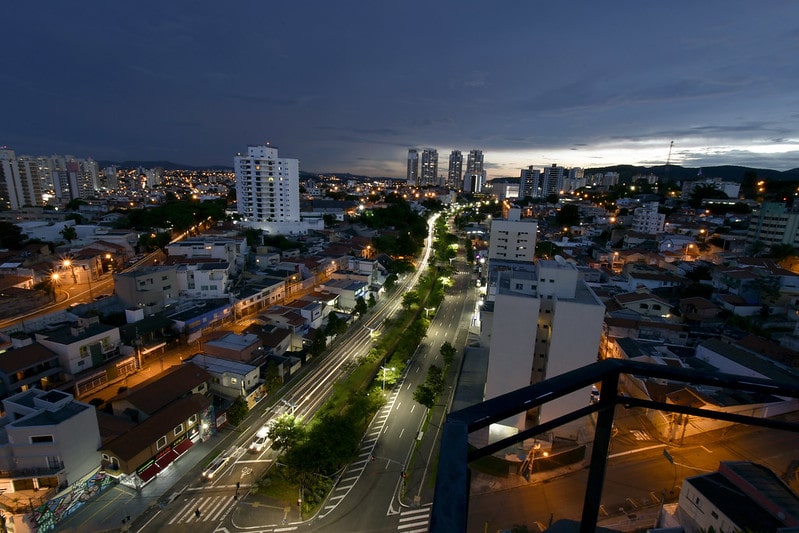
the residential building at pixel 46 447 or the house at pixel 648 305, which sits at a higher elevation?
the house at pixel 648 305

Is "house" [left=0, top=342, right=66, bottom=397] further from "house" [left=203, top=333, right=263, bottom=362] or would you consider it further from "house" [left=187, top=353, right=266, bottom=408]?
"house" [left=203, top=333, right=263, bottom=362]

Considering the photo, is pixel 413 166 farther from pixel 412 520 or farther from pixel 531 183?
pixel 412 520

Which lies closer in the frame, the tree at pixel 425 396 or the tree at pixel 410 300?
the tree at pixel 425 396

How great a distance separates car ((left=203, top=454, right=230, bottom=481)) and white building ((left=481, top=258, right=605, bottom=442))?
578 cm

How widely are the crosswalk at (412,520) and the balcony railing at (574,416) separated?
21.4ft

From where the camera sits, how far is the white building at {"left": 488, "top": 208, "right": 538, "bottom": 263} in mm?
20625

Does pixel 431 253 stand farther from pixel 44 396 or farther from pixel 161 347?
pixel 44 396

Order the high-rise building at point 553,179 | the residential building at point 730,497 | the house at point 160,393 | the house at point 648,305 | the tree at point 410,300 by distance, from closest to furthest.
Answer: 1. the residential building at point 730,497
2. the house at point 160,393
3. the house at point 648,305
4. the tree at point 410,300
5. the high-rise building at point 553,179

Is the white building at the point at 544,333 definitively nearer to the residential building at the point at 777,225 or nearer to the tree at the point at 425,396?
the tree at the point at 425,396

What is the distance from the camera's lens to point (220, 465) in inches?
307

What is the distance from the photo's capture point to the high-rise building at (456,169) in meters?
82.9

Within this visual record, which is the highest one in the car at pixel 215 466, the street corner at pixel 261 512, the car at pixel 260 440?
the car at pixel 260 440

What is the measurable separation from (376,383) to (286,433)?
10.6 ft

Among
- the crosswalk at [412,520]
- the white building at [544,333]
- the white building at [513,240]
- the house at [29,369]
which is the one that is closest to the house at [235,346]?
the house at [29,369]
